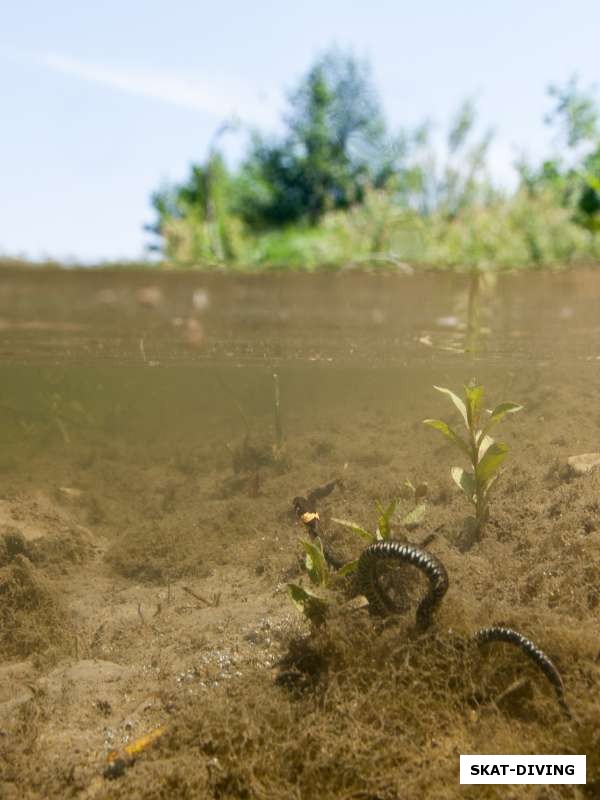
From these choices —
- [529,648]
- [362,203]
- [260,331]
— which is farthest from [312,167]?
[529,648]

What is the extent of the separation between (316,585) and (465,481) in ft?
3.39

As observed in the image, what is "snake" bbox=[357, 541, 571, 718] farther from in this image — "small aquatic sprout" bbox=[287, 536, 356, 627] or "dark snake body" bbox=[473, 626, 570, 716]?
"small aquatic sprout" bbox=[287, 536, 356, 627]

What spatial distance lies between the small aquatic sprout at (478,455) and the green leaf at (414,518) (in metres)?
0.25

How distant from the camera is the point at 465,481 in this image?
4301 mm

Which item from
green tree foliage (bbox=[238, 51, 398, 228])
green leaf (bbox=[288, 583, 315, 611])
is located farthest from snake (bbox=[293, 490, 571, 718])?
green tree foliage (bbox=[238, 51, 398, 228])

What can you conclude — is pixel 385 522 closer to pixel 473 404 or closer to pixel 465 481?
pixel 465 481

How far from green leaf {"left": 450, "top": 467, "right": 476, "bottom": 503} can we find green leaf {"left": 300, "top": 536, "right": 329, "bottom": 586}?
885 millimetres

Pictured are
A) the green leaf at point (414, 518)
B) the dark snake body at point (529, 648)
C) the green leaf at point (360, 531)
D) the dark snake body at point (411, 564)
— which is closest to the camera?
the dark snake body at point (529, 648)

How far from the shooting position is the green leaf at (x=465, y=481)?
4.25 metres

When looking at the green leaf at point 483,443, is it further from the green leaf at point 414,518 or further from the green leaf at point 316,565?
the green leaf at point 316,565

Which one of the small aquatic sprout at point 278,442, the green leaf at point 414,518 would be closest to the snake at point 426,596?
the green leaf at point 414,518

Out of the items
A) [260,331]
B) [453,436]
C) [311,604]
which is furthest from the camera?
[260,331]

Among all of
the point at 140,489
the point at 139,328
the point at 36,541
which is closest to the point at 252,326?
the point at 139,328

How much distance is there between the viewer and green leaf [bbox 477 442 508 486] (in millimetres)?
4219
